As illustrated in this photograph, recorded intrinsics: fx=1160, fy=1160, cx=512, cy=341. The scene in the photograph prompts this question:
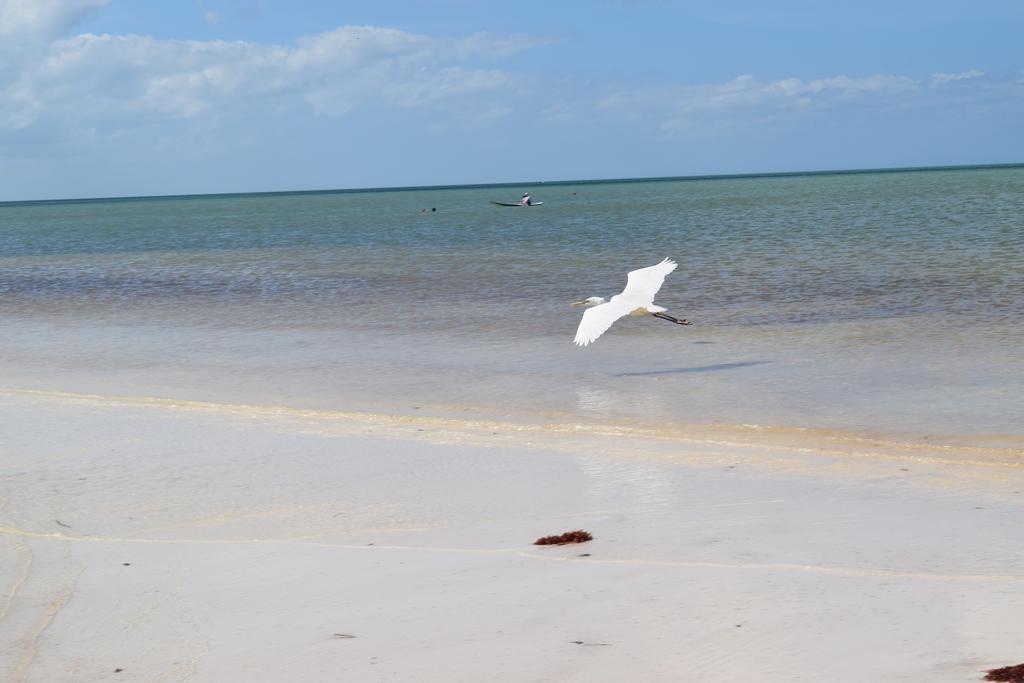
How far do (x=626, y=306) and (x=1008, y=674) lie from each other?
9.54 m

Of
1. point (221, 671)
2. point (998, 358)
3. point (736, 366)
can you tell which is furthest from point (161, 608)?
point (998, 358)

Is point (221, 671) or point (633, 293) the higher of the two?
point (633, 293)

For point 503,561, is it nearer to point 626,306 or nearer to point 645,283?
point 626,306

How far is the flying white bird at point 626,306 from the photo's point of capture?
13.1 m

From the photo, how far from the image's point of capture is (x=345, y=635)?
5348 mm

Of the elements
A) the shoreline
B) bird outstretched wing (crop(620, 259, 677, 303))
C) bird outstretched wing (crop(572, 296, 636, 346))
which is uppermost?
bird outstretched wing (crop(620, 259, 677, 303))

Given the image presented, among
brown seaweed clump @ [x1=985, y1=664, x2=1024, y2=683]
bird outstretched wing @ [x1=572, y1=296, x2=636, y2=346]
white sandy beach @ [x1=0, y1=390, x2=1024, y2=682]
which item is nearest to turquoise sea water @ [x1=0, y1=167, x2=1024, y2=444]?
bird outstretched wing @ [x1=572, y1=296, x2=636, y2=346]

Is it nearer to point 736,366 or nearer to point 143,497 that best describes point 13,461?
point 143,497

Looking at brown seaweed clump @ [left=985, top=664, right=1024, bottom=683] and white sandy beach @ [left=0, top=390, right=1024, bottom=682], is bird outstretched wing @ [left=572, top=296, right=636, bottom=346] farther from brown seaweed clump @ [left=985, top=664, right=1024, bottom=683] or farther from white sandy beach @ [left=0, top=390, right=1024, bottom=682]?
brown seaweed clump @ [left=985, top=664, right=1024, bottom=683]

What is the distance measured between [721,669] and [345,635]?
173cm

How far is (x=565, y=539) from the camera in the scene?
21.9ft

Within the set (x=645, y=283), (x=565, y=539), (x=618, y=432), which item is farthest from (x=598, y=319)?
(x=565, y=539)

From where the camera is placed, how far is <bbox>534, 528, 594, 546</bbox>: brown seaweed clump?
6.63 m

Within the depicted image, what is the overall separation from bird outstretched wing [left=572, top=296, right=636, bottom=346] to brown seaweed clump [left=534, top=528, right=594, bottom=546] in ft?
20.0
